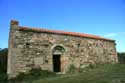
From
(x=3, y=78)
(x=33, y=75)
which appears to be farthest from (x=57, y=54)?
(x=3, y=78)

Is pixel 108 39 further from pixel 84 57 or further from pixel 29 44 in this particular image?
pixel 29 44

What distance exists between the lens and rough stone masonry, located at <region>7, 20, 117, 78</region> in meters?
13.8

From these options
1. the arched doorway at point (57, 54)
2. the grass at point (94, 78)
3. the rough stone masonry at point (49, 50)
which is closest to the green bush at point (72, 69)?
the rough stone masonry at point (49, 50)

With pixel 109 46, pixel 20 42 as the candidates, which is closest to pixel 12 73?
pixel 20 42

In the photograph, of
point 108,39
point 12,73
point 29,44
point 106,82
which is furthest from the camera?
point 108,39

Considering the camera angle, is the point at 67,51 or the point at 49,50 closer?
the point at 49,50

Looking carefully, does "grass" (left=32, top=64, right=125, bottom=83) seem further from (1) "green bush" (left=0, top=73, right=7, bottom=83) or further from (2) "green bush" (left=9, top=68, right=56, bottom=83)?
(1) "green bush" (left=0, top=73, right=7, bottom=83)

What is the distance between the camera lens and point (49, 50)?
50.7ft

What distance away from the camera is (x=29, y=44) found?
14.5 metres

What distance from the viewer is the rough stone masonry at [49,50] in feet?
45.4

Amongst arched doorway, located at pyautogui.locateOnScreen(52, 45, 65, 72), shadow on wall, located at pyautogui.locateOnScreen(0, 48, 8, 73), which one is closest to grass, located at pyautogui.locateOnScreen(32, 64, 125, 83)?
arched doorway, located at pyautogui.locateOnScreen(52, 45, 65, 72)

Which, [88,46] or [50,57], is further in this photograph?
[88,46]

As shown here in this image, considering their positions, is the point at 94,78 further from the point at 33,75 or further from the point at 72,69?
the point at 72,69

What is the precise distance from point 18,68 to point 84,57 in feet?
23.6
